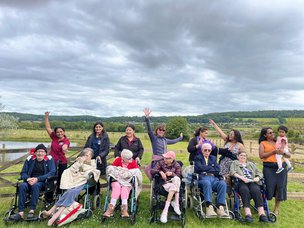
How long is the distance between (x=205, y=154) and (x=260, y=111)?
65.9m

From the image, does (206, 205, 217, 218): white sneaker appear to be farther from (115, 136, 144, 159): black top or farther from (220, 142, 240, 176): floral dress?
(115, 136, 144, 159): black top

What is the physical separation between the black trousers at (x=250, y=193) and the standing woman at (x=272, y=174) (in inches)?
13.4

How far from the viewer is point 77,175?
16.0 feet

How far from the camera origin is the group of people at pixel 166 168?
14.8ft

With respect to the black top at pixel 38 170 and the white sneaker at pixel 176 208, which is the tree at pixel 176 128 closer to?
the black top at pixel 38 170

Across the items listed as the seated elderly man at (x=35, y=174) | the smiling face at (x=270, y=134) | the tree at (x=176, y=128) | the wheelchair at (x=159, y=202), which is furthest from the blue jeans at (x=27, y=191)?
the tree at (x=176, y=128)

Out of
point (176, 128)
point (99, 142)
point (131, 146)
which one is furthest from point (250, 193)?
point (176, 128)

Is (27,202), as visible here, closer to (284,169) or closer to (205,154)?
(205,154)

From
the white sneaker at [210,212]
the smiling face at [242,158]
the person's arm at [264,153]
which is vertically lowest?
the white sneaker at [210,212]

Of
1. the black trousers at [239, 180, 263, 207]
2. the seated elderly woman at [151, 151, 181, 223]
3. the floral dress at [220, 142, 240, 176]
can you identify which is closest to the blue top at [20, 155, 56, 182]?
the seated elderly woman at [151, 151, 181, 223]

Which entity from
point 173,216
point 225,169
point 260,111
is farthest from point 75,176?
point 260,111

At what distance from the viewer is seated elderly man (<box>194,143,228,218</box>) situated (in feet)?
15.0

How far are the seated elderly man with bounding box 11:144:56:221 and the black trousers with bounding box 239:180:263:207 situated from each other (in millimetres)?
3806

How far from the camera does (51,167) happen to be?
498 cm
